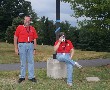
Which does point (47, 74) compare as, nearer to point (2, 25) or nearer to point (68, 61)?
point (68, 61)

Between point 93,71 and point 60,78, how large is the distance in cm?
279

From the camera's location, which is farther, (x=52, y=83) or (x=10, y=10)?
(x=10, y=10)

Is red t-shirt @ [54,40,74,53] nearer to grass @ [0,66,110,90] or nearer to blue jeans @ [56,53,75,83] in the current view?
blue jeans @ [56,53,75,83]

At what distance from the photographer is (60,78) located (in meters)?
12.4

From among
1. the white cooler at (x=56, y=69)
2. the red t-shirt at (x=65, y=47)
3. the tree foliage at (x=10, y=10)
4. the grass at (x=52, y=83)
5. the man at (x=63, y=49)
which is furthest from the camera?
the tree foliage at (x=10, y=10)

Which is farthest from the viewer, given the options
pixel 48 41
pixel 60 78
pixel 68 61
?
pixel 48 41

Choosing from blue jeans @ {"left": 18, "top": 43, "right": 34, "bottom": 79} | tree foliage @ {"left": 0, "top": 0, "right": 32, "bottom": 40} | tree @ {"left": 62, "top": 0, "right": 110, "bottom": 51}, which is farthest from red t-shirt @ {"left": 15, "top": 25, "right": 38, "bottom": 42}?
tree foliage @ {"left": 0, "top": 0, "right": 32, "bottom": 40}

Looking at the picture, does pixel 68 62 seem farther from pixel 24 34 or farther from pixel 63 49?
pixel 24 34

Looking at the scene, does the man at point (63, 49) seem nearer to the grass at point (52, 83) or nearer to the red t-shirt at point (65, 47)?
the red t-shirt at point (65, 47)

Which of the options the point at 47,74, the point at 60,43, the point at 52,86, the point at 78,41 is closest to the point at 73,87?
the point at 52,86

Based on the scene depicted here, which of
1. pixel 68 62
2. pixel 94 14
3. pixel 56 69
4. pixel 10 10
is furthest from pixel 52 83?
pixel 10 10

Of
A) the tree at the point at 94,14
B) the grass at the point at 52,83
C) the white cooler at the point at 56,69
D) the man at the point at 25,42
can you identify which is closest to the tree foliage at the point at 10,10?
the tree at the point at 94,14

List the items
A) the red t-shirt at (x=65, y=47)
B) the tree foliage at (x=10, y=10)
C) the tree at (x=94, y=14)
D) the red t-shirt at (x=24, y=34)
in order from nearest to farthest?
the red t-shirt at (x=24, y=34), the red t-shirt at (x=65, y=47), the tree at (x=94, y=14), the tree foliage at (x=10, y=10)

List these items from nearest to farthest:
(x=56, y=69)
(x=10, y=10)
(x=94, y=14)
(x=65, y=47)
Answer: (x=65, y=47) < (x=56, y=69) < (x=94, y=14) < (x=10, y=10)
